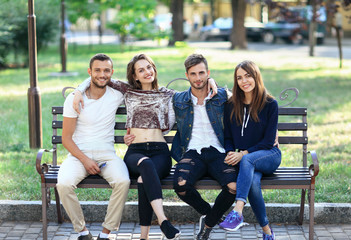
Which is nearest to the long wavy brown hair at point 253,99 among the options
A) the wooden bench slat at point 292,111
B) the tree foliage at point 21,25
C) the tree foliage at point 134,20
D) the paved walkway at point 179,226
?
the wooden bench slat at point 292,111

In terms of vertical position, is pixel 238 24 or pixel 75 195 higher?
pixel 238 24

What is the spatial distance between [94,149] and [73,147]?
180mm

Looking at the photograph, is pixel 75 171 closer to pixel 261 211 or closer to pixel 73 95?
pixel 73 95

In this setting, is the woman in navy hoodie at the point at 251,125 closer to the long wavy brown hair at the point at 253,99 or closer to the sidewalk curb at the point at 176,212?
the long wavy brown hair at the point at 253,99

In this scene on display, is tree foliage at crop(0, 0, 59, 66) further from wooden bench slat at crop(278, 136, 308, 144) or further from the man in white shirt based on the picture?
wooden bench slat at crop(278, 136, 308, 144)

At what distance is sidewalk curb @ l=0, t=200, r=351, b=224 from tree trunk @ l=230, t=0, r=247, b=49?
813 inches

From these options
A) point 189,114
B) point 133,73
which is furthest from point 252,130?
point 133,73

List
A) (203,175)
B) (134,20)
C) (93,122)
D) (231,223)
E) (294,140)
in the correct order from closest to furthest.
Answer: (231,223), (203,175), (93,122), (294,140), (134,20)

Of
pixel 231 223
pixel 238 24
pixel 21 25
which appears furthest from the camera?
pixel 238 24

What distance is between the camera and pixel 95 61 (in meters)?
4.88

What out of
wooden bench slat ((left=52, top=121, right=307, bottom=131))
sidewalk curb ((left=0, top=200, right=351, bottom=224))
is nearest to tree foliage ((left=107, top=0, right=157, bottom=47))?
wooden bench slat ((left=52, top=121, right=307, bottom=131))

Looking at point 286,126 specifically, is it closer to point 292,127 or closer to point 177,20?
point 292,127

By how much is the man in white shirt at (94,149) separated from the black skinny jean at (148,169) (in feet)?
0.37

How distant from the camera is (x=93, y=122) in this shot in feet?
16.0
